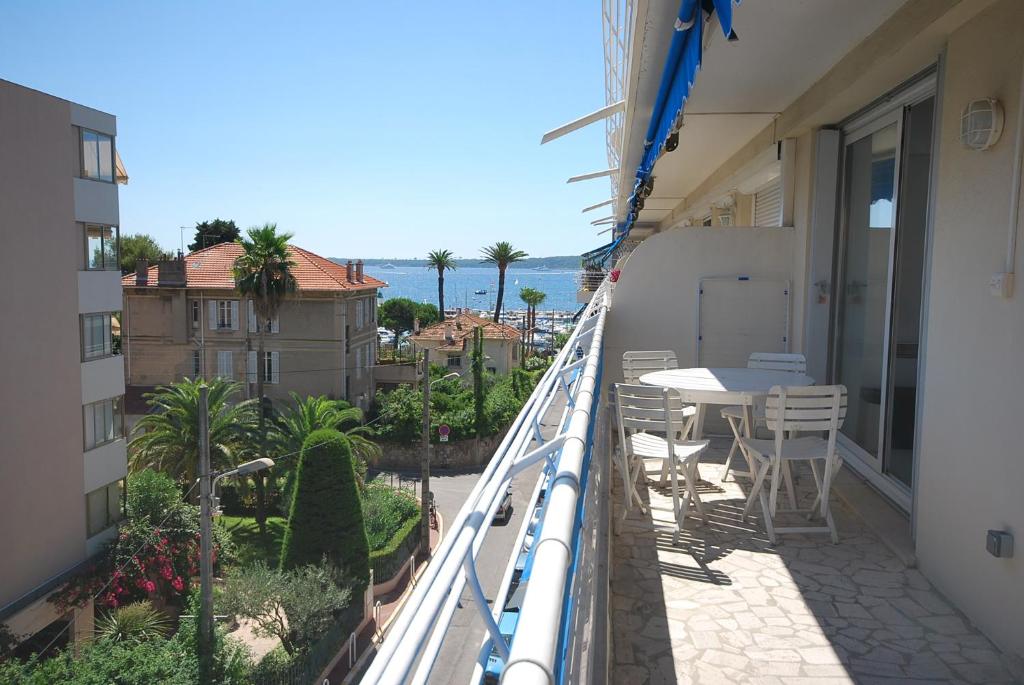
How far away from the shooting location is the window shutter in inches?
Answer: 424

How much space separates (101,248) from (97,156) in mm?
2310

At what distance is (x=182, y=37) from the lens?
48.7m

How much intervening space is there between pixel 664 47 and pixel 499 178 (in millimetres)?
127476

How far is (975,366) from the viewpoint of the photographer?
142 inches

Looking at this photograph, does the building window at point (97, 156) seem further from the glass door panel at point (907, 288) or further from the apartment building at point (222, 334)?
the glass door panel at point (907, 288)

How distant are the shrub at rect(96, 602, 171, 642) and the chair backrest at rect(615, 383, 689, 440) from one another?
50.7ft

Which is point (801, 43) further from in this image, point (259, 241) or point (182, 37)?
point (182, 37)

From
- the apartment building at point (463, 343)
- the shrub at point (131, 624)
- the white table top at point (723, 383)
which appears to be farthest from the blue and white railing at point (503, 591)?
the apartment building at point (463, 343)

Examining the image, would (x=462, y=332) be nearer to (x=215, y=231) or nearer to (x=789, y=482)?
(x=215, y=231)

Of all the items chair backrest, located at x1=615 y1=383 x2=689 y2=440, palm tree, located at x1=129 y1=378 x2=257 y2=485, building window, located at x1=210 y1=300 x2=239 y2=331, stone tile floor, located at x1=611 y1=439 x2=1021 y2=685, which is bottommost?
palm tree, located at x1=129 y1=378 x2=257 y2=485

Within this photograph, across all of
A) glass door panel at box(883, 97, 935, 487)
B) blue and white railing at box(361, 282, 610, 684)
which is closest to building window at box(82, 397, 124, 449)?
glass door panel at box(883, 97, 935, 487)

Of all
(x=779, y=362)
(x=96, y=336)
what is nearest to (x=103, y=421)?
(x=96, y=336)

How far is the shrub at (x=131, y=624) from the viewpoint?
1727 cm

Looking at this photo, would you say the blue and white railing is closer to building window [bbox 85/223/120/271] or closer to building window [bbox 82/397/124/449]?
building window [bbox 82/397/124/449]
